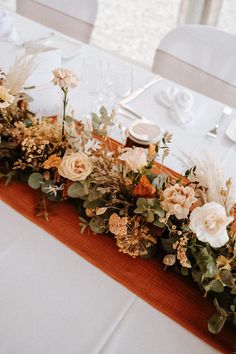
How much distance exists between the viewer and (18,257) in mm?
833

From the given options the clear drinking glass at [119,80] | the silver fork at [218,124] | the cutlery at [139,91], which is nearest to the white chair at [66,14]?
the cutlery at [139,91]

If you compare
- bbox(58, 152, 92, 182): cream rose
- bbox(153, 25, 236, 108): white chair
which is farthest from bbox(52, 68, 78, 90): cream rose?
bbox(153, 25, 236, 108): white chair

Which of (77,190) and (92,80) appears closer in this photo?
(77,190)

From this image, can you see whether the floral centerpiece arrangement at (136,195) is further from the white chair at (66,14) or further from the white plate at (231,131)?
the white chair at (66,14)

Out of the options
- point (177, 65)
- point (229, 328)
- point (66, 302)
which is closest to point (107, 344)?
point (66, 302)

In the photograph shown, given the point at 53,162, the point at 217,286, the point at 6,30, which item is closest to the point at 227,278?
the point at 217,286

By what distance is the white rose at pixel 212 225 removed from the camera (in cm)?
65

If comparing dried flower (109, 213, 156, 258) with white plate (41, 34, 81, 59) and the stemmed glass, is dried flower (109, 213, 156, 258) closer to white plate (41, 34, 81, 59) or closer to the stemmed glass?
the stemmed glass

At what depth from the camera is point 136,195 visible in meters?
0.79

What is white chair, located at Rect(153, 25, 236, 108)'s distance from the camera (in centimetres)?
159

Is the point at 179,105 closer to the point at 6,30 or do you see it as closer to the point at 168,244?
the point at 168,244

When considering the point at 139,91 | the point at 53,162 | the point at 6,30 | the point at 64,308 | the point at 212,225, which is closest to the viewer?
the point at 212,225

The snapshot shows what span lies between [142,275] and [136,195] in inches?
6.9

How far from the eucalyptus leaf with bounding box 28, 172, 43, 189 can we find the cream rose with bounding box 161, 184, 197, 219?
0.33 m
